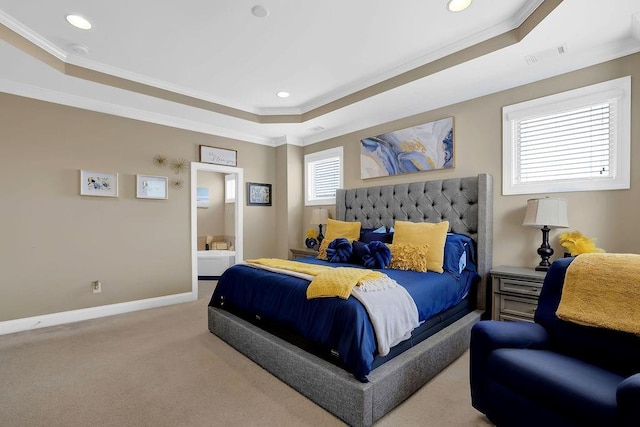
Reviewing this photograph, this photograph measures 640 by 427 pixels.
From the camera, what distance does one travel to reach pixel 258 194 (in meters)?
5.21

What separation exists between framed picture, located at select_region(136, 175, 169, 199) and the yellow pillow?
3258 millimetres

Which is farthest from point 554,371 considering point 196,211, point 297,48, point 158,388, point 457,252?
point 196,211

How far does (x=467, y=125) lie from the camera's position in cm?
337

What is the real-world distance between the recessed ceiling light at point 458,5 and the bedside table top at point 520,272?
227 cm

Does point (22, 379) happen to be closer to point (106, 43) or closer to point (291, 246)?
point (106, 43)

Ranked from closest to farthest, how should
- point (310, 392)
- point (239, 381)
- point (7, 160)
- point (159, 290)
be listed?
point (310, 392) → point (239, 381) → point (7, 160) → point (159, 290)

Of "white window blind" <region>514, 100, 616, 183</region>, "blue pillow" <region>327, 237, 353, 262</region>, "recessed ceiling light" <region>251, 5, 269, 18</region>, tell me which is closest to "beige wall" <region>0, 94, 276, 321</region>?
"blue pillow" <region>327, 237, 353, 262</region>

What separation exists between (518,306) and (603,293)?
3.88 ft

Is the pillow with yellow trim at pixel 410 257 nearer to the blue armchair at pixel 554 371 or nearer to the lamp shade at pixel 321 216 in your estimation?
the blue armchair at pixel 554 371

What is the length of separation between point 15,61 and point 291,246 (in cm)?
400

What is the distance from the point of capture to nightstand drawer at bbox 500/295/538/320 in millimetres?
2578

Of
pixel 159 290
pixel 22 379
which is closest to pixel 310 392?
pixel 22 379

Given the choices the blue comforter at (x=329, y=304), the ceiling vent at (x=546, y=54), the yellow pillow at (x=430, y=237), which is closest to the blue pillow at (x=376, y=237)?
the yellow pillow at (x=430, y=237)

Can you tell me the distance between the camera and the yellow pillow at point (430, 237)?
2779 millimetres
